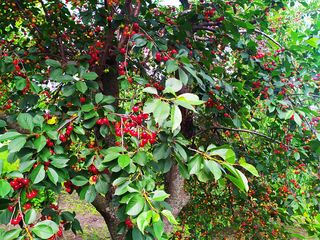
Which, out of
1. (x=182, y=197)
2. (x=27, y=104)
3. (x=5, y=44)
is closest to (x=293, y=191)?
(x=182, y=197)

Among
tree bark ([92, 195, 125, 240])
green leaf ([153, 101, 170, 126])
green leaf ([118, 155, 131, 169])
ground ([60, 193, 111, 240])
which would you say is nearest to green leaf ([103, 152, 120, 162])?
green leaf ([118, 155, 131, 169])

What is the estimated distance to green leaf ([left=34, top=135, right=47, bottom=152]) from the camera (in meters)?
1.06

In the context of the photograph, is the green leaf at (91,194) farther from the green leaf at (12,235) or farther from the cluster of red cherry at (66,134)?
the green leaf at (12,235)

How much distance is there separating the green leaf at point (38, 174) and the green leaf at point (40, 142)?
0.06 m

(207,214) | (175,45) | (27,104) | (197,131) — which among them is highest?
(175,45)

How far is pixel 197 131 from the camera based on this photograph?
8.41 feet

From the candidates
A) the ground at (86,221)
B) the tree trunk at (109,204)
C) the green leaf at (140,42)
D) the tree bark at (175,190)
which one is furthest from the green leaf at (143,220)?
the ground at (86,221)

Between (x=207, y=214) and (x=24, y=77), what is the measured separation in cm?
209

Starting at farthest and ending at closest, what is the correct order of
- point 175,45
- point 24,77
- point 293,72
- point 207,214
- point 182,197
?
point 207,214 → point 182,197 → point 293,72 → point 175,45 → point 24,77

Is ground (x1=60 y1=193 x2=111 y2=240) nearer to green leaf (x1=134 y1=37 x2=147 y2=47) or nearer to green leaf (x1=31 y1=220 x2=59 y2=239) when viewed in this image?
green leaf (x1=134 y1=37 x2=147 y2=47)

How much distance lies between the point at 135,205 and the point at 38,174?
12.9 inches

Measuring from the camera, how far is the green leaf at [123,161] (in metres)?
1.04

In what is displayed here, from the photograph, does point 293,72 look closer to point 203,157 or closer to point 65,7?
point 203,157

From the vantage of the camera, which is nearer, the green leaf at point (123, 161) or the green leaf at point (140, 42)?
the green leaf at point (123, 161)
